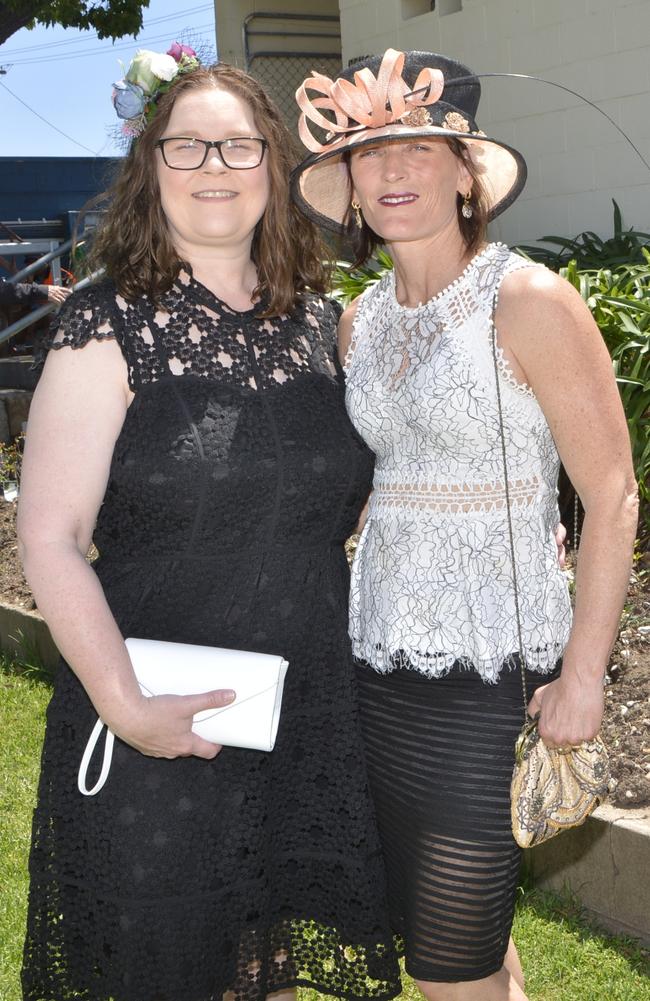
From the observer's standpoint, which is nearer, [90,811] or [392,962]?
[90,811]

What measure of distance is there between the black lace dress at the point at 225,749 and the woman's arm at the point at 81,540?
0.06 m

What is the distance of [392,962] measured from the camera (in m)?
2.39

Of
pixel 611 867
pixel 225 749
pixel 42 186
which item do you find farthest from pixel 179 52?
pixel 42 186

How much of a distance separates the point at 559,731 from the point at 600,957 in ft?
4.15

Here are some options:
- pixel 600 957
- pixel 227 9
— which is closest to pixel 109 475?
pixel 600 957

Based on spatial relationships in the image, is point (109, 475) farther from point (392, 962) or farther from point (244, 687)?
point (392, 962)

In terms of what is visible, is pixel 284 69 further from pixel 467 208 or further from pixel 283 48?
pixel 467 208

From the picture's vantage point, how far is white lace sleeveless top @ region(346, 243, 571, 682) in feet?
7.32

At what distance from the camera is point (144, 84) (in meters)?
2.41

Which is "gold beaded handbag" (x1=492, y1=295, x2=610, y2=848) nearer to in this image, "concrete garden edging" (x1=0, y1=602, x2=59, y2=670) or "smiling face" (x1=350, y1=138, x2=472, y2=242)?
"smiling face" (x1=350, y1=138, x2=472, y2=242)

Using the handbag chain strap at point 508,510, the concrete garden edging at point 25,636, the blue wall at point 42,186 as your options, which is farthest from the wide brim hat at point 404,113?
the blue wall at point 42,186

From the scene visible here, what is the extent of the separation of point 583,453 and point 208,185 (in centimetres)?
93

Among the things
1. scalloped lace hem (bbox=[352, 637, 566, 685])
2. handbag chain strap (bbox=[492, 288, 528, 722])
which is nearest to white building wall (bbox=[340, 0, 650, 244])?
handbag chain strap (bbox=[492, 288, 528, 722])

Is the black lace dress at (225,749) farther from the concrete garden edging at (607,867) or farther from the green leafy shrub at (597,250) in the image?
the green leafy shrub at (597,250)
